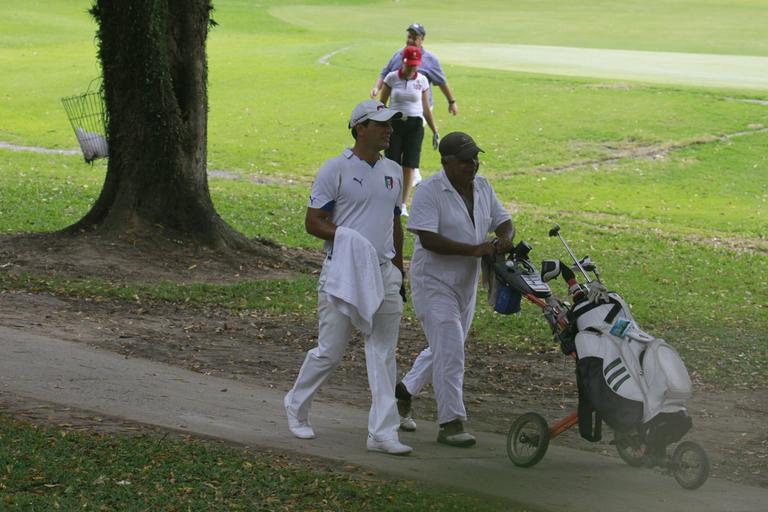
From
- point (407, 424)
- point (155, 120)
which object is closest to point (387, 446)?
point (407, 424)

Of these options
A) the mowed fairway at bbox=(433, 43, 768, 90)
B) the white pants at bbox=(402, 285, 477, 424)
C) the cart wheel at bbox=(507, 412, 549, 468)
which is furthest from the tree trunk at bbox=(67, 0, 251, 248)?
the mowed fairway at bbox=(433, 43, 768, 90)

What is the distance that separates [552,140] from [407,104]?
877cm

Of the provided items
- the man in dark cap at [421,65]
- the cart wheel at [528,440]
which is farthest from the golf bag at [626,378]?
the man in dark cap at [421,65]

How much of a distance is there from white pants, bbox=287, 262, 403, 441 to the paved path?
0.73ft

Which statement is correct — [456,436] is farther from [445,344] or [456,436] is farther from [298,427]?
[298,427]

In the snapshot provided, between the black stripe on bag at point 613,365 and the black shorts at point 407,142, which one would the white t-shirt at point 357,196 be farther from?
the black shorts at point 407,142

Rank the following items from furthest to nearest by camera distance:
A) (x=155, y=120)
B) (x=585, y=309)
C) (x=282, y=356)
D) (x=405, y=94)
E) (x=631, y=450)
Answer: (x=405, y=94)
(x=155, y=120)
(x=282, y=356)
(x=631, y=450)
(x=585, y=309)

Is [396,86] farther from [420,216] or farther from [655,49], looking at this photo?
[655,49]

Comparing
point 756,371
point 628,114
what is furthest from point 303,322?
point 628,114

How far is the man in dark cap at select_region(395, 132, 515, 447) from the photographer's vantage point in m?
7.56

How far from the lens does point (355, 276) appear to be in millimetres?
7121

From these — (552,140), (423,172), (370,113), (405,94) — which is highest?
(370,113)

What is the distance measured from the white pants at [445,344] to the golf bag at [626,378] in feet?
2.75

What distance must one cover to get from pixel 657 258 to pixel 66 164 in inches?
424
